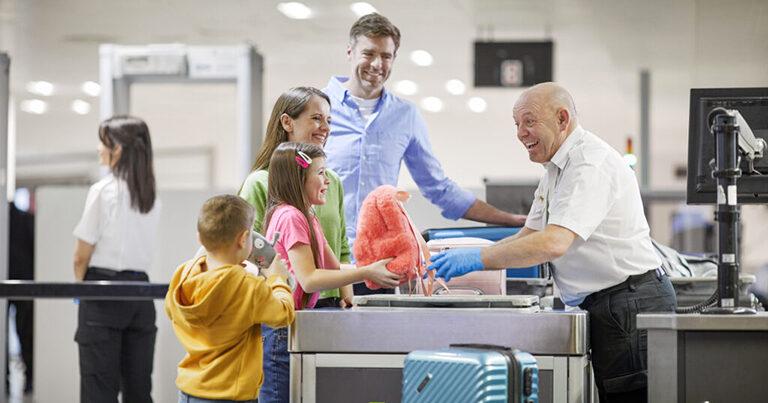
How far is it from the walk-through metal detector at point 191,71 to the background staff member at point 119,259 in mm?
1102

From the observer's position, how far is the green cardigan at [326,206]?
3.05 m

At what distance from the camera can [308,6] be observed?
10.2m

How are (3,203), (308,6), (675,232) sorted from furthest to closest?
(675,232) → (308,6) → (3,203)

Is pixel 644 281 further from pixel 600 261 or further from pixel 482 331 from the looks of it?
pixel 482 331

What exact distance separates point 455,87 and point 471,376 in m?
12.0

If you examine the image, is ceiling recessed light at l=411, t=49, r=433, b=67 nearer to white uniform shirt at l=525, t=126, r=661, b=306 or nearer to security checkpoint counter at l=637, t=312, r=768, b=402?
white uniform shirt at l=525, t=126, r=661, b=306

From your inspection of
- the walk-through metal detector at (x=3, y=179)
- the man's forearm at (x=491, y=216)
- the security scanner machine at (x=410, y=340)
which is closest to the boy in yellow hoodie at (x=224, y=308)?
the security scanner machine at (x=410, y=340)

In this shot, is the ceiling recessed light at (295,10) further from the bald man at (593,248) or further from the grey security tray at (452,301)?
the grey security tray at (452,301)

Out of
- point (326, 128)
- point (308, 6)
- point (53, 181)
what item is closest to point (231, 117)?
point (53, 181)

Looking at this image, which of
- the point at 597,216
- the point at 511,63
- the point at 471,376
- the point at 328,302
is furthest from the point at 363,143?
the point at 511,63

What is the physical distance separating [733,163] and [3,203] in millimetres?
3720

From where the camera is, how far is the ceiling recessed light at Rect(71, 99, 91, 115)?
15328 mm

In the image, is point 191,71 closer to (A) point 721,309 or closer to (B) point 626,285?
(B) point 626,285

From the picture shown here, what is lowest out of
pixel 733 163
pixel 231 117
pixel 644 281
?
A: pixel 644 281
